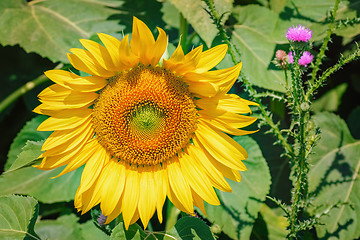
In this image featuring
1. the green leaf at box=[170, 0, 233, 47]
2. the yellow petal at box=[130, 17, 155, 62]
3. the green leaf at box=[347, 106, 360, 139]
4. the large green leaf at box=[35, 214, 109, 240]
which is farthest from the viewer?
the green leaf at box=[347, 106, 360, 139]

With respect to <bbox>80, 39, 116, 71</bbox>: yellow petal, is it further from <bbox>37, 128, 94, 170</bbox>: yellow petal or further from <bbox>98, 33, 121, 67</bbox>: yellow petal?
<bbox>37, 128, 94, 170</bbox>: yellow petal

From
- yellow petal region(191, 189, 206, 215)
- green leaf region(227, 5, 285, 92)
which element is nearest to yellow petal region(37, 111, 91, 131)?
yellow petal region(191, 189, 206, 215)

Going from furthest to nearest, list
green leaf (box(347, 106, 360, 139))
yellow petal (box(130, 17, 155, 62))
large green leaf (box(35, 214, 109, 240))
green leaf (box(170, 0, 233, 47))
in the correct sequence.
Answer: green leaf (box(347, 106, 360, 139)), large green leaf (box(35, 214, 109, 240)), green leaf (box(170, 0, 233, 47)), yellow petal (box(130, 17, 155, 62))

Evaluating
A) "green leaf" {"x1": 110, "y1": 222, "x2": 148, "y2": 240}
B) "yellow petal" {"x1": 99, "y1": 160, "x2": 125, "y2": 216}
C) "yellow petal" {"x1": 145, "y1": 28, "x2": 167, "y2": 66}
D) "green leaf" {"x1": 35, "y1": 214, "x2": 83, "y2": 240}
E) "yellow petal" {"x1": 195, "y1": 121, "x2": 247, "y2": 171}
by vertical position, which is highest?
"yellow petal" {"x1": 145, "y1": 28, "x2": 167, "y2": 66}

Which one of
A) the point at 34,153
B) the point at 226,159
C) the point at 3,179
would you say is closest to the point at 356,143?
the point at 226,159

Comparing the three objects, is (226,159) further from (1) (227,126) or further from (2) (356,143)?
(2) (356,143)

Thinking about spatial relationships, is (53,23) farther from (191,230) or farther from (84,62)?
(191,230)

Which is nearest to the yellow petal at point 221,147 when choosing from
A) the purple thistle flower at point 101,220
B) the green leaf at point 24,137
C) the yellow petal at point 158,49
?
the yellow petal at point 158,49

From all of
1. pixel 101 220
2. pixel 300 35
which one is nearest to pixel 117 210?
pixel 101 220
